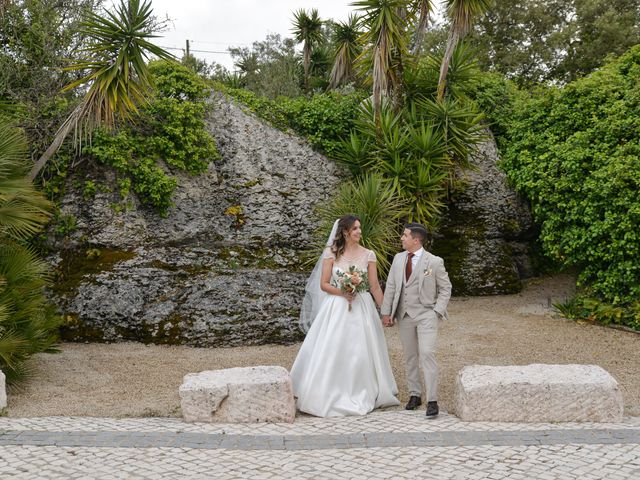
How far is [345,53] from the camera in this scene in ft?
50.3

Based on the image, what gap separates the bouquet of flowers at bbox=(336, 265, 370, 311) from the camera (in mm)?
7285

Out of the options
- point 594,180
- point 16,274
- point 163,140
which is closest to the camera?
point 16,274

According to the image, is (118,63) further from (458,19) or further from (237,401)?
(458,19)

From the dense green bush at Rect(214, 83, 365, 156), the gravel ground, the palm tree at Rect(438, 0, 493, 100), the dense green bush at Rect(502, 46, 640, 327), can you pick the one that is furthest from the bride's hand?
the palm tree at Rect(438, 0, 493, 100)

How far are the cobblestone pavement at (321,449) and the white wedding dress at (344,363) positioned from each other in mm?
335

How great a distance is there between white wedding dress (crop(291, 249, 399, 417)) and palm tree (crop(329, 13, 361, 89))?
8.62m

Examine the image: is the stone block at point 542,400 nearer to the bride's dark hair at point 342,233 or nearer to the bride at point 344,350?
the bride at point 344,350

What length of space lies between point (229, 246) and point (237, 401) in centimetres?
572

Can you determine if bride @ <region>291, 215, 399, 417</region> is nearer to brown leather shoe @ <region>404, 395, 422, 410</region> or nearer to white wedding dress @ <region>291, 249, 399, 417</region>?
white wedding dress @ <region>291, 249, 399, 417</region>

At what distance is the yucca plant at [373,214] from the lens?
11258mm

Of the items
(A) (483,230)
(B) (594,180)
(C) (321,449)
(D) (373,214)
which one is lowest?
(C) (321,449)

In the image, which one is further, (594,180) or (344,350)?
(594,180)

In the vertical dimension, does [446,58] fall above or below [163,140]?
above

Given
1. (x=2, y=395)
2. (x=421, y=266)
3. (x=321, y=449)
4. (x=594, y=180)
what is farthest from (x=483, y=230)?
(x=2, y=395)
